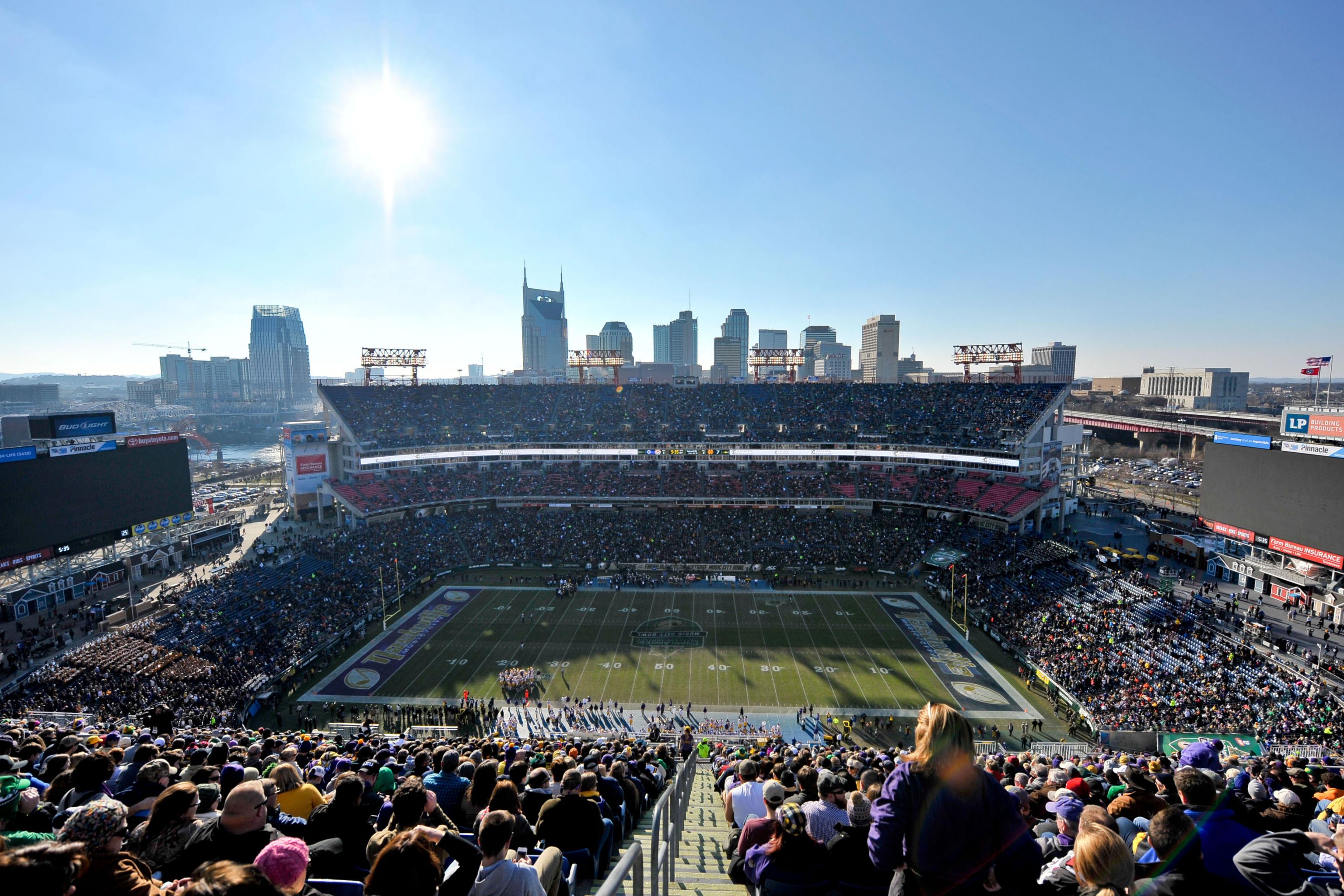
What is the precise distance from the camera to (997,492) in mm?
51906

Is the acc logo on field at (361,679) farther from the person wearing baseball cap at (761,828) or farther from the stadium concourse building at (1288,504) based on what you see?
the stadium concourse building at (1288,504)

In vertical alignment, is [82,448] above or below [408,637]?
above

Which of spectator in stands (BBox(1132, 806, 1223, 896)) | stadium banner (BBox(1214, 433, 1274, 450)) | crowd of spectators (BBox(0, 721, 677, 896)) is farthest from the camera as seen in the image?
stadium banner (BBox(1214, 433, 1274, 450))

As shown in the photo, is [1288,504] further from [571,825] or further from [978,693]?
[571,825]

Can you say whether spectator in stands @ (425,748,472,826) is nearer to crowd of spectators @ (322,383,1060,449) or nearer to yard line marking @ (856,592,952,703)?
yard line marking @ (856,592,952,703)

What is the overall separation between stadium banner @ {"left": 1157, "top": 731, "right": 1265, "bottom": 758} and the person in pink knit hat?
25.9 metres

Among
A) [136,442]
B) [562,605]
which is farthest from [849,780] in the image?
[136,442]

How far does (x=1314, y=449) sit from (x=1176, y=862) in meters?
37.7

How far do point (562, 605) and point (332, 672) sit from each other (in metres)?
13.9

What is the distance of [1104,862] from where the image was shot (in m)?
3.37

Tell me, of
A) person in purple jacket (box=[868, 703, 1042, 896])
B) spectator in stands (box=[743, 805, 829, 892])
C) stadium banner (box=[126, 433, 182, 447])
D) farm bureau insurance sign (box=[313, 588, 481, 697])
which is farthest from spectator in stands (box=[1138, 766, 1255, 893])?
stadium banner (box=[126, 433, 182, 447])

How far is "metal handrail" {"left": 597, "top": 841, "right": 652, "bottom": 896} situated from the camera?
3115 millimetres

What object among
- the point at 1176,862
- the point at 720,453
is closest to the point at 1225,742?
the point at 1176,862

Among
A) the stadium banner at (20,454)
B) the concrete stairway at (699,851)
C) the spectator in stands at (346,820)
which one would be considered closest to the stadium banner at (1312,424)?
the concrete stairway at (699,851)
